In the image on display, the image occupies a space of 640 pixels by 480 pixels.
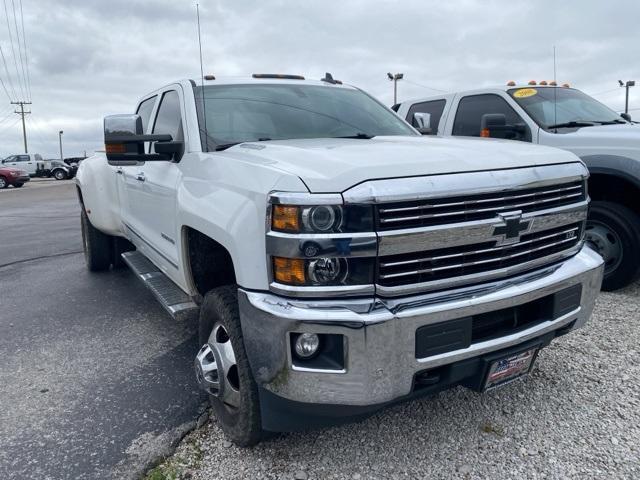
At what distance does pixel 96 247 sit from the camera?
6.16m

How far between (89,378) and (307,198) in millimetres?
2344

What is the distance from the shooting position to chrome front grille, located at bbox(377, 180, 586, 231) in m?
2.07

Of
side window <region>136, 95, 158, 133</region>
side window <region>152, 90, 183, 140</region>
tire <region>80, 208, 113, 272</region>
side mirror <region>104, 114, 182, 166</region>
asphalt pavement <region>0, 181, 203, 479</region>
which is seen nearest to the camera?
asphalt pavement <region>0, 181, 203, 479</region>

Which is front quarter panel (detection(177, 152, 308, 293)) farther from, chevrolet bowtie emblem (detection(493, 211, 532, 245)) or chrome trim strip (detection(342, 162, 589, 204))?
chevrolet bowtie emblem (detection(493, 211, 532, 245))

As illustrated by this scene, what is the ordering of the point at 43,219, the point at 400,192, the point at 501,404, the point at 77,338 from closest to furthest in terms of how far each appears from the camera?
the point at 400,192
the point at 501,404
the point at 77,338
the point at 43,219

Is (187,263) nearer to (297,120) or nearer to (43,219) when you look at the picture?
(297,120)

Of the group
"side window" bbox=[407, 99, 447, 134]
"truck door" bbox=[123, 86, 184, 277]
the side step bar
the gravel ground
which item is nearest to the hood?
"truck door" bbox=[123, 86, 184, 277]

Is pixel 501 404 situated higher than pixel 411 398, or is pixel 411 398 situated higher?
pixel 411 398

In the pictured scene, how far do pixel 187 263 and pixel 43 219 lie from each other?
11207 mm

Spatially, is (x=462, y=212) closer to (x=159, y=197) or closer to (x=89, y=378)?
(x=159, y=197)

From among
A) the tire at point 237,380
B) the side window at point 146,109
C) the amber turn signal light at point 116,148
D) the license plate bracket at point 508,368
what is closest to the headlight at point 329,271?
the tire at point 237,380

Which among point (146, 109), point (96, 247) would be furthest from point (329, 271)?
point (96, 247)

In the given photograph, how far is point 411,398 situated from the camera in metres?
2.23

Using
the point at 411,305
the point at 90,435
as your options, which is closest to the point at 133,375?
the point at 90,435
